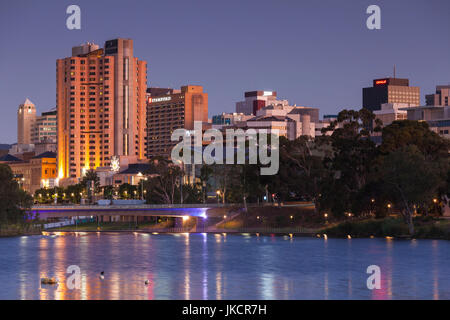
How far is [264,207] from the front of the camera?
190500 millimetres

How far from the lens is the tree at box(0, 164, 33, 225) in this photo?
183m

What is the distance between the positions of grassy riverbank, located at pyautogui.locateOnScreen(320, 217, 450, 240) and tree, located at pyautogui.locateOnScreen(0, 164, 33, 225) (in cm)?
6891

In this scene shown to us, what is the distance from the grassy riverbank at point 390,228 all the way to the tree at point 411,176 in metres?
5.09

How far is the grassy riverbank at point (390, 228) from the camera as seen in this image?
14800 centimetres

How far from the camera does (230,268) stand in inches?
4488

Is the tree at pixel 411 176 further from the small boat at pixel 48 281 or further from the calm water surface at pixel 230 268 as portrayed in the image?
the small boat at pixel 48 281

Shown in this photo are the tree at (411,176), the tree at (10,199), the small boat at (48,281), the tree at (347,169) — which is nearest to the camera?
the small boat at (48,281)

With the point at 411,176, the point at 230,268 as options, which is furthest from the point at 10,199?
the point at 411,176

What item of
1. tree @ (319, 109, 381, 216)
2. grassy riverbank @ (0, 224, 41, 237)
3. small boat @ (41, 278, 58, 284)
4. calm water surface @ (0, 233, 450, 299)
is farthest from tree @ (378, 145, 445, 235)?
grassy riverbank @ (0, 224, 41, 237)

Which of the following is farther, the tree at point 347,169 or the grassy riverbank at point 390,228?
the tree at point 347,169

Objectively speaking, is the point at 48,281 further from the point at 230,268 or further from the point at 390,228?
the point at 390,228

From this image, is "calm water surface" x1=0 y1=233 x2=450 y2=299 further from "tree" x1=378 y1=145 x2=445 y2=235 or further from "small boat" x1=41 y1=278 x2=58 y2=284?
"tree" x1=378 y1=145 x2=445 y2=235

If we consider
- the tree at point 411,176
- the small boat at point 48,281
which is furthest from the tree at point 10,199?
the small boat at point 48,281
